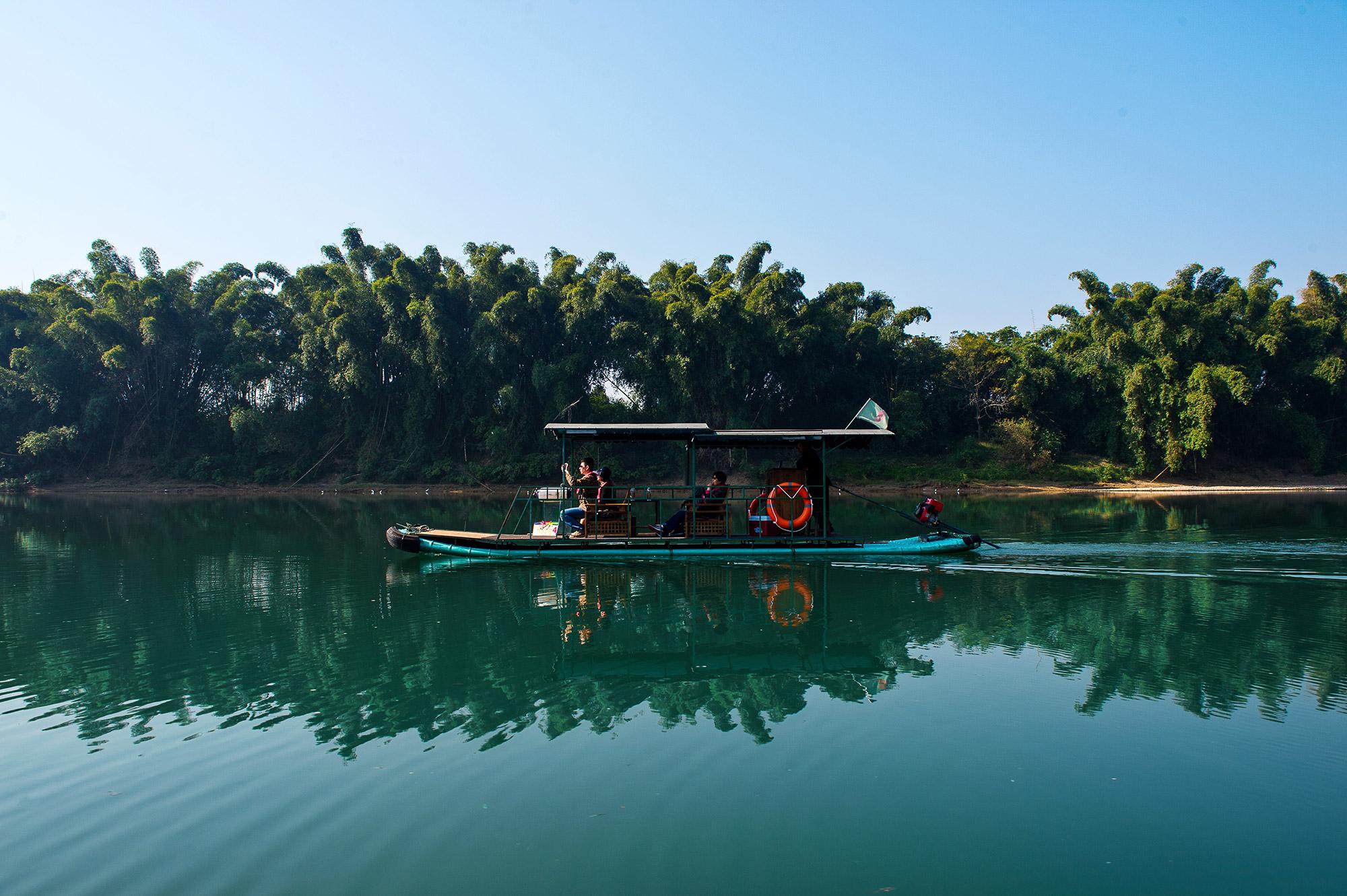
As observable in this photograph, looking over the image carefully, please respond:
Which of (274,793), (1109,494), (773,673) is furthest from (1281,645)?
(1109,494)

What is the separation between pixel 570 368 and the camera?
3866 cm

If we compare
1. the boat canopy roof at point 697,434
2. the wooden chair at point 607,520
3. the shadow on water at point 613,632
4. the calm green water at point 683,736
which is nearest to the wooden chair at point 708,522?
the shadow on water at point 613,632

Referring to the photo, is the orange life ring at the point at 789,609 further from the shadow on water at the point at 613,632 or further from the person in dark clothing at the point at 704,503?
the person in dark clothing at the point at 704,503

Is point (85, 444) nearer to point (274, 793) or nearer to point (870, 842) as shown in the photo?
point (274, 793)

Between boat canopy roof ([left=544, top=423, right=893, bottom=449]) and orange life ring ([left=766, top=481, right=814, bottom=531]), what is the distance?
0.85 meters

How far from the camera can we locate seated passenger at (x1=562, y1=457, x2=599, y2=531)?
51.5 ft

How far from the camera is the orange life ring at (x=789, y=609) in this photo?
11.2 m

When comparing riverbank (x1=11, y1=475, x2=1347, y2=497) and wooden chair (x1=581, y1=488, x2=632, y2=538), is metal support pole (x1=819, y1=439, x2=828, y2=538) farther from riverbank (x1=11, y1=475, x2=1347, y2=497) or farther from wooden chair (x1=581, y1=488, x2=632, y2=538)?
riverbank (x1=11, y1=475, x2=1347, y2=497)

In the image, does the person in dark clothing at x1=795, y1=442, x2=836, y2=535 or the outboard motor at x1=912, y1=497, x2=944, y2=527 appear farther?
the outboard motor at x1=912, y1=497, x2=944, y2=527

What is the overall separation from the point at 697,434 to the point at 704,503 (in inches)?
60.9

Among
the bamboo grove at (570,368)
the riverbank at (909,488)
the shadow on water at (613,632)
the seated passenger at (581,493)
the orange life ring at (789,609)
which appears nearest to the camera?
the shadow on water at (613,632)

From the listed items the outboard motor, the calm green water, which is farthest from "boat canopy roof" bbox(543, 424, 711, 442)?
the outboard motor

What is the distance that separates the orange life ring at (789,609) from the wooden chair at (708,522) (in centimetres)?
173

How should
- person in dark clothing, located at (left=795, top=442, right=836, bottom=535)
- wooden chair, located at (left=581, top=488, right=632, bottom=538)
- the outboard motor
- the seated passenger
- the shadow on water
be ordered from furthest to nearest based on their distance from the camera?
the outboard motor
person in dark clothing, located at (left=795, top=442, right=836, bottom=535)
the seated passenger
wooden chair, located at (left=581, top=488, right=632, bottom=538)
the shadow on water
